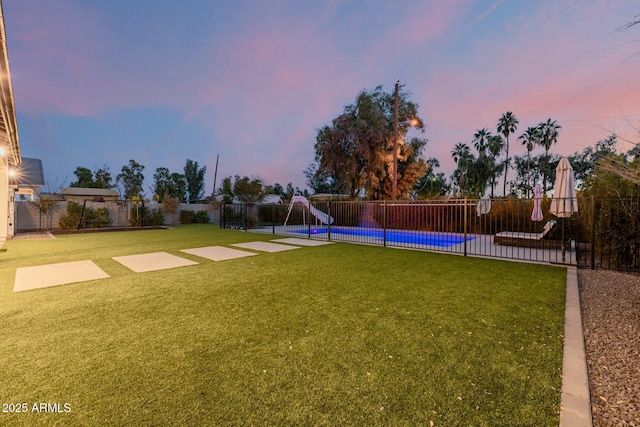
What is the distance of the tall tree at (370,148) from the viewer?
15898mm

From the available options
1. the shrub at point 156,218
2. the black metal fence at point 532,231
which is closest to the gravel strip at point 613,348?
the black metal fence at point 532,231

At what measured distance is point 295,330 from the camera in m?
2.46

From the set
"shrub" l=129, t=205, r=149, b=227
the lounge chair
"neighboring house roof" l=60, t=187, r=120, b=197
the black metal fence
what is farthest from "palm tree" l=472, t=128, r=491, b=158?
"neighboring house roof" l=60, t=187, r=120, b=197

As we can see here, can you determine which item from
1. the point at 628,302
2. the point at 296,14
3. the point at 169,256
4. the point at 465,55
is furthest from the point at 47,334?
the point at 296,14

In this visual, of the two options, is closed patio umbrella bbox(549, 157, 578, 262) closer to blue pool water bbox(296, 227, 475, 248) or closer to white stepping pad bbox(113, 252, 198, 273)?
blue pool water bbox(296, 227, 475, 248)

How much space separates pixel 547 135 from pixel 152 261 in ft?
104

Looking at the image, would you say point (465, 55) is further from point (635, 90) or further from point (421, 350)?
point (421, 350)

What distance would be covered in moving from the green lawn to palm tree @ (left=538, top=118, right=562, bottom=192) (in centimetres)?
2696

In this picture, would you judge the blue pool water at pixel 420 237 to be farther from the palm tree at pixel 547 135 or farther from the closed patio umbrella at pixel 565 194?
the palm tree at pixel 547 135

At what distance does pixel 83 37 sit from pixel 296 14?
9.53m

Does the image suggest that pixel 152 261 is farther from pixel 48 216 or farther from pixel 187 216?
pixel 187 216

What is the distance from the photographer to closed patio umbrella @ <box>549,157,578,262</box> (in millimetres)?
5508

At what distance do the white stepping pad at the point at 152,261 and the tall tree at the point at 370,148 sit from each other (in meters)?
12.2

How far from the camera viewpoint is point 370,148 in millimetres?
16000
